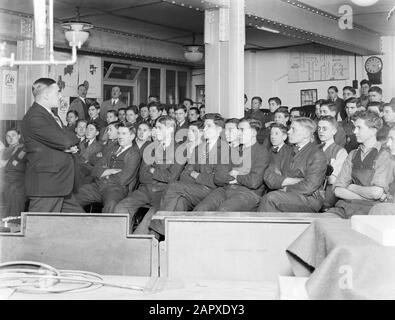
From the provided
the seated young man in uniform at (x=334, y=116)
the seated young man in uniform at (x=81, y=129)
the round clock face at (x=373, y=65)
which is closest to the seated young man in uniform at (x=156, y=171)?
the seated young man in uniform at (x=81, y=129)

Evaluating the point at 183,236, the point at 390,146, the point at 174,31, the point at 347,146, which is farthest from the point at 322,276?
the point at 174,31

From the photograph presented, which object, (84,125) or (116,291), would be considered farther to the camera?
(84,125)

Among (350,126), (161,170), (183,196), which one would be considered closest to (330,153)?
(350,126)

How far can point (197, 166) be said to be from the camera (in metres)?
5.21

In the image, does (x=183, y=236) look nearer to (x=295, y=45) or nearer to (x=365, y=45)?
(x=365, y=45)

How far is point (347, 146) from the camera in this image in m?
5.76

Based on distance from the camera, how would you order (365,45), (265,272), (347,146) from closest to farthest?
(265,272) → (347,146) → (365,45)

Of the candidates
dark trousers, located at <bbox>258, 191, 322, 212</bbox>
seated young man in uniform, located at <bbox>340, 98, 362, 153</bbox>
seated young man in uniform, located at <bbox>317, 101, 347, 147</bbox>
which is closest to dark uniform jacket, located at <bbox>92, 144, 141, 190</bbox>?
dark trousers, located at <bbox>258, 191, 322, 212</bbox>

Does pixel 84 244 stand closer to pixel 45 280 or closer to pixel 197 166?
pixel 45 280

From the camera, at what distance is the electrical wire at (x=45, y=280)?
7.22ft

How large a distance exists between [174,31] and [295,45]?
284 centimetres

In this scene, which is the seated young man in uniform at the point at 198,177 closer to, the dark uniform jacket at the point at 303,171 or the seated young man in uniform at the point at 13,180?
the dark uniform jacket at the point at 303,171

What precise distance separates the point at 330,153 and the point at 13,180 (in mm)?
3166

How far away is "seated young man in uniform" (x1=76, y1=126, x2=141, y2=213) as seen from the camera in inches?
209
